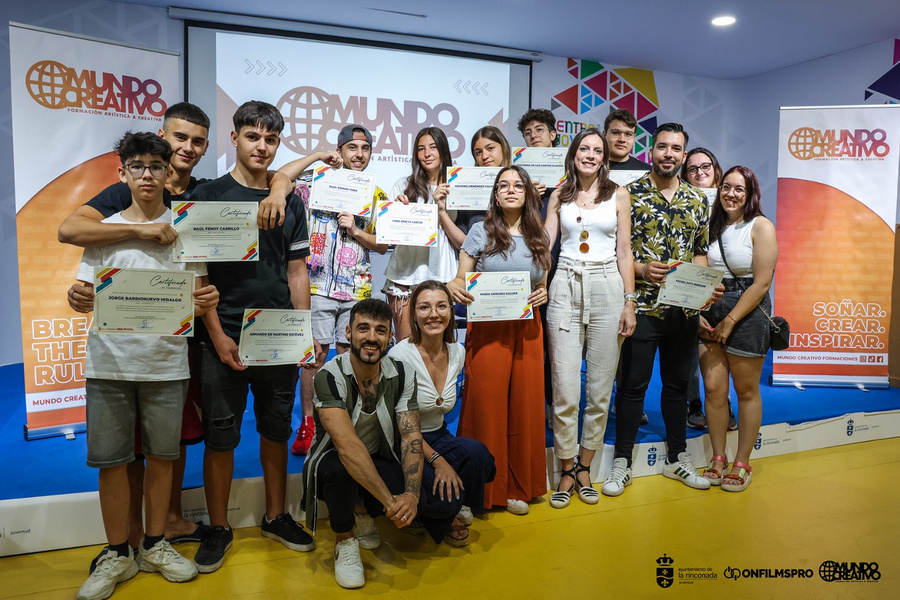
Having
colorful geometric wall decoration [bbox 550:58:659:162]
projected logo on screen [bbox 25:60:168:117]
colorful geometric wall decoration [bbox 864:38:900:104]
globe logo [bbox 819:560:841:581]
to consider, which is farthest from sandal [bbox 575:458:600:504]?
colorful geometric wall decoration [bbox 864:38:900:104]

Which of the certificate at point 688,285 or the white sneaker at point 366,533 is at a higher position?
the certificate at point 688,285

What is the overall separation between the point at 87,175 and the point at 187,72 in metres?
2.56

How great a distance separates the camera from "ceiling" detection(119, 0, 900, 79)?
17.9 ft

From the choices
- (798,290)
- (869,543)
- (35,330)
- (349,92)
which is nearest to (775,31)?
(798,290)

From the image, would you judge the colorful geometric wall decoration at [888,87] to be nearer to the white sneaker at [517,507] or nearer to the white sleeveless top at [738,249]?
the white sleeveless top at [738,249]

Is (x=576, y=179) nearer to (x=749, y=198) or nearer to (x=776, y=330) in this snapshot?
(x=749, y=198)

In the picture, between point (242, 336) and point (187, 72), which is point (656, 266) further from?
point (187, 72)

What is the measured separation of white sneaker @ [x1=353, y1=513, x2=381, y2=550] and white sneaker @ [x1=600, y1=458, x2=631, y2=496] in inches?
46.7

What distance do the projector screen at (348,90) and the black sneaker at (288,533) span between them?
422 cm

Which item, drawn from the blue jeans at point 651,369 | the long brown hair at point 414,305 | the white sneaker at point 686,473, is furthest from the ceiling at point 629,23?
the white sneaker at point 686,473

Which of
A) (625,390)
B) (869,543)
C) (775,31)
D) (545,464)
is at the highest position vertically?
(775,31)

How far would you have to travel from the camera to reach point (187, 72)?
5.69m

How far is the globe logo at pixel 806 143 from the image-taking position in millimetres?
5133

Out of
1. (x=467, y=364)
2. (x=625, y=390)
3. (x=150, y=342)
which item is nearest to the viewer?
(x=150, y=342)
